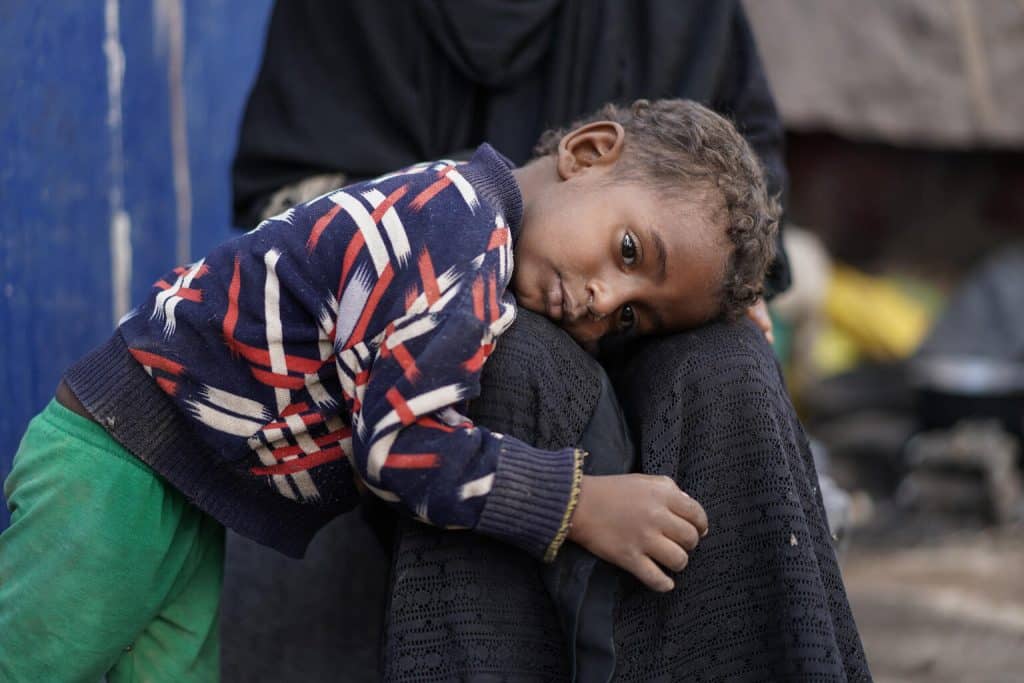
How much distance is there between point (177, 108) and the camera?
354 cm

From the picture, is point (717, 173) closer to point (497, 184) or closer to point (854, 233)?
point (497, 184)

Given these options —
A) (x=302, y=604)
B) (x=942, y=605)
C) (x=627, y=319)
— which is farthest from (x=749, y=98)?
(x=942, y=605)

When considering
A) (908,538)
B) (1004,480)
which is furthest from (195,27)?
(1004,480)

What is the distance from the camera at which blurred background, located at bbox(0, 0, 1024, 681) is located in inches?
99.7

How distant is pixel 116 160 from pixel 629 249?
5.31ft

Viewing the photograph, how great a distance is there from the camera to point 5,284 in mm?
2348

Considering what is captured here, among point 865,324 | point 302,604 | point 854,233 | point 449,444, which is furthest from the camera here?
point 854,233

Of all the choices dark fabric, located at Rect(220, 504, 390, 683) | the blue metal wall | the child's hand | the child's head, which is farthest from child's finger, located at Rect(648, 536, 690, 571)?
the blue metal wall

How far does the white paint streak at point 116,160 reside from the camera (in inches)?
113

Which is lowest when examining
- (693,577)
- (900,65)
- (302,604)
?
(900,65)

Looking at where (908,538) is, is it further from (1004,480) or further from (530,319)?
(530,319)

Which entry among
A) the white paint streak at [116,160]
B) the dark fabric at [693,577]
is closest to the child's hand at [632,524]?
the dark fabric at [693,577]

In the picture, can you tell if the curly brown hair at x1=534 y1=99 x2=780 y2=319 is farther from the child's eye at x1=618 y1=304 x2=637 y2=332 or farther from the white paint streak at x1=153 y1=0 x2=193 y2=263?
the white paint streak at x1=153 y1=0 x2=193 y2=263

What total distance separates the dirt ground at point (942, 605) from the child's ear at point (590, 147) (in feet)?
6.39
